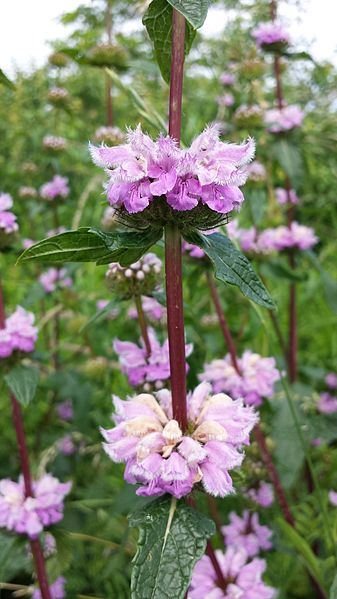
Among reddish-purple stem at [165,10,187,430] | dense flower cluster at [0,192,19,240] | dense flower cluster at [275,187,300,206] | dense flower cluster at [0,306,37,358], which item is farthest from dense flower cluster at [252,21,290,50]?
reddish-purple stem at [165,10,187,430]

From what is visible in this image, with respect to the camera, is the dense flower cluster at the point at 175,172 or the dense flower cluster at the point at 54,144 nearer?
the dense flower cluster at the point at 175,172

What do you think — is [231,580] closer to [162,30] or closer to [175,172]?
[175,172]

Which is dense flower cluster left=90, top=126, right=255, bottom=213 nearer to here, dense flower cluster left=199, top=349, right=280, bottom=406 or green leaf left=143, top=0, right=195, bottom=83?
green leaf left=143, top=0, right=195, bottom=83

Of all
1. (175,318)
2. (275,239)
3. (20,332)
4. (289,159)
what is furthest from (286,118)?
(175,318)

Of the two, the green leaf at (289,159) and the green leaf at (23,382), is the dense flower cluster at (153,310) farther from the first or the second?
the green leaf at (289,159)

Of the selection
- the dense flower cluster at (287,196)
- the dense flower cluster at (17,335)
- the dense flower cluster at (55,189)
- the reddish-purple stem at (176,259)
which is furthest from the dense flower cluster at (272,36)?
the reddish-purple stem at (176,259)

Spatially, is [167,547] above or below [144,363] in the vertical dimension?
below

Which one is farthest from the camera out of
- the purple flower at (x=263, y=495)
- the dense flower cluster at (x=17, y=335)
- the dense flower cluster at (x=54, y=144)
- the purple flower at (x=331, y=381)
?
the dense flower cluster at (x=54, y=144)
